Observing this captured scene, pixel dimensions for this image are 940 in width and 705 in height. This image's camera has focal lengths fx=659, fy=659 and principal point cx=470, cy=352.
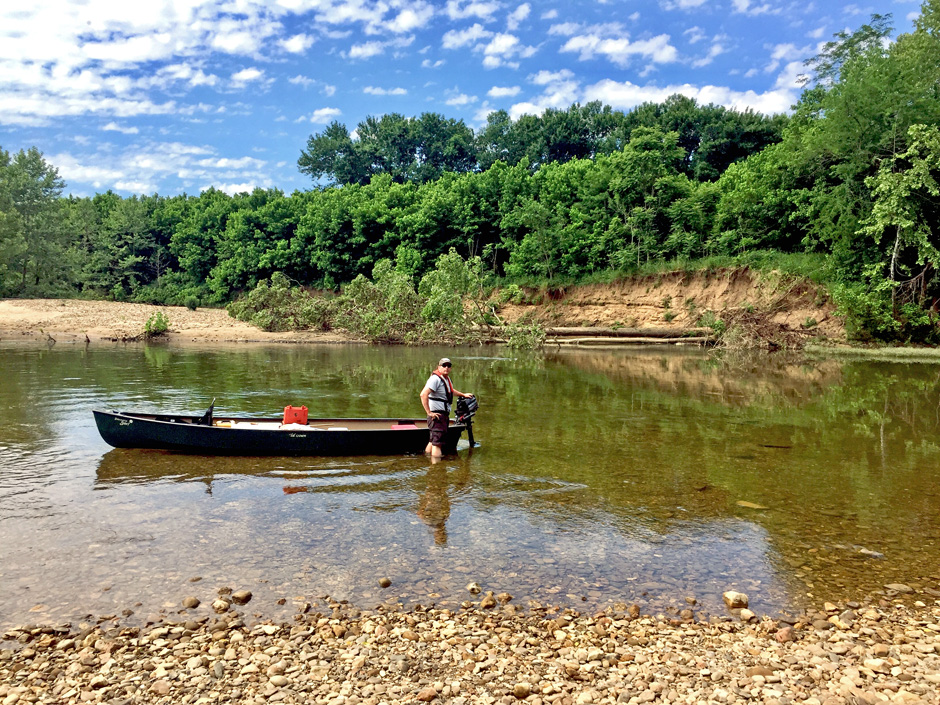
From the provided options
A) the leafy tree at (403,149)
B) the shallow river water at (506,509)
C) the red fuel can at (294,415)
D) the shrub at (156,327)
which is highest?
the leafy tree at (403,149)

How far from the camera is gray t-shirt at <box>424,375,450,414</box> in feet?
39.1

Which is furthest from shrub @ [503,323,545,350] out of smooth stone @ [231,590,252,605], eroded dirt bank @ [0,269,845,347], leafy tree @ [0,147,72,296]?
leafy tree @ [0,147,72,296]

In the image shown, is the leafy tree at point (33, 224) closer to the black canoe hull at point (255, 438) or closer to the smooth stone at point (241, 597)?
the black canoe hull at point (255, 438)

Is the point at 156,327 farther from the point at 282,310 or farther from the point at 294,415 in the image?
the point at 294,415

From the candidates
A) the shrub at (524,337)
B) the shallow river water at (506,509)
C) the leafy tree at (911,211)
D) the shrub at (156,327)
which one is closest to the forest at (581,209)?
the leafy tree at (911,211)

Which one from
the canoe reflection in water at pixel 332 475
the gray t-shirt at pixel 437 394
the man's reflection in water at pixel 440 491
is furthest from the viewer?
the gray t-shirt at pixel 437 394

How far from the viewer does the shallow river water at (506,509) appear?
6.64 m

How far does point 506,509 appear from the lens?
9.20 meters

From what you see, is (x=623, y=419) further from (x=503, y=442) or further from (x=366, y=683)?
(x=366, y=683)

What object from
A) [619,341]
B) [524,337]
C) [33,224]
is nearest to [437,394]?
[524,337]

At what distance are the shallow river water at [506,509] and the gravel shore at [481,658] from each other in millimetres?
422

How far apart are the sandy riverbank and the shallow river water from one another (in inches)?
1089

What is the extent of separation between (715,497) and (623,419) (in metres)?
6.55

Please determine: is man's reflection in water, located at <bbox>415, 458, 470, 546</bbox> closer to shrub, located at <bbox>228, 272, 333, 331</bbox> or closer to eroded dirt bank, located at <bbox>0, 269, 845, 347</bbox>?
eroded dirt bank, located at <bbox>0, 269, 845, 347</bbox>
